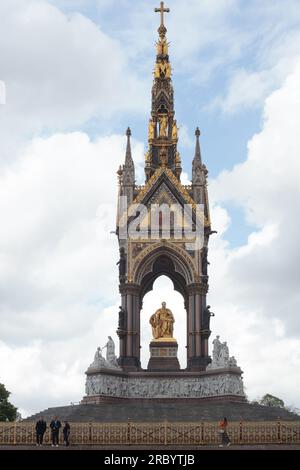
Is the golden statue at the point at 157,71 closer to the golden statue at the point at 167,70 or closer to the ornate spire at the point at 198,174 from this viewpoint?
the golden statue at the point at 167,70

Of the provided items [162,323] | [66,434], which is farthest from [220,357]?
[66,434]

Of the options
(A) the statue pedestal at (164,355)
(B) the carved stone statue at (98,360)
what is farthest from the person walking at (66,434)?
(A) the statue pedestal at (164,355)

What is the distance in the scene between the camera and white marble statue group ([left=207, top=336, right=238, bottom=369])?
187ft

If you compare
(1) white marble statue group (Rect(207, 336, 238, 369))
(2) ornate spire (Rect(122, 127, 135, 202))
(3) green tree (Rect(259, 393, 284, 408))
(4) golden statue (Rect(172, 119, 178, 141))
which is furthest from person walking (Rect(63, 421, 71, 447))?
(3) green tree (Rect(259, 393, 284, 408))

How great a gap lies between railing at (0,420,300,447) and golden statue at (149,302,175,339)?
66.5 feet

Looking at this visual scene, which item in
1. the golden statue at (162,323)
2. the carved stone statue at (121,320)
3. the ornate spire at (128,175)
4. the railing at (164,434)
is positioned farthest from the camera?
the ornate spire at (128,175)

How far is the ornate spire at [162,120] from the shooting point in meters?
63.3

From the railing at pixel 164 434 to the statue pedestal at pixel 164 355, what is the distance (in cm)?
1896

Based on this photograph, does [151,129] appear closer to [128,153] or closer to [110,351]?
[128,153]

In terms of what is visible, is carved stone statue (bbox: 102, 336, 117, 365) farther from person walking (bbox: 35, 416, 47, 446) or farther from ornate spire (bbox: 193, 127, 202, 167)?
person walking (bbox: 35, 416, 47, 446)

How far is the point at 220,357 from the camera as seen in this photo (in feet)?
188

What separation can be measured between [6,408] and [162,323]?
1364 cm

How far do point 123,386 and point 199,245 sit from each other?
34.5 feet
